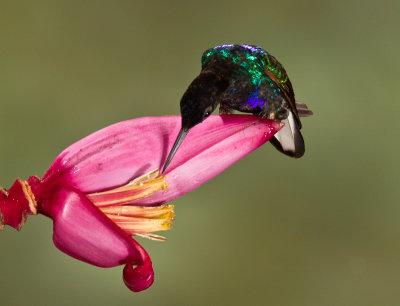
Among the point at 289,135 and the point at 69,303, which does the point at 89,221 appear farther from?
the point at 69,303

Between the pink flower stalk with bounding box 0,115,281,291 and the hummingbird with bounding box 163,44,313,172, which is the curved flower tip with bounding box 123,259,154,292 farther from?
the hummingbird with bounding box 163,44,313,172

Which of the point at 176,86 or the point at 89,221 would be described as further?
the point at 176,86

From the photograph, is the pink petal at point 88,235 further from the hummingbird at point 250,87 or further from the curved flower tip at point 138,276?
the hummingbird at point 250,87

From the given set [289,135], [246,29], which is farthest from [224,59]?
[246,29]

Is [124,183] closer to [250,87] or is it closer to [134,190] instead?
[134,190]

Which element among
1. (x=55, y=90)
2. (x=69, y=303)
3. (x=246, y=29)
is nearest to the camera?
(x=69, y=303)

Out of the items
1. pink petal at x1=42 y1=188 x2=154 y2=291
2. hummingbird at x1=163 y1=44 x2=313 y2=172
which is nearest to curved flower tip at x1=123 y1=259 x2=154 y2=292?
pink petal at x1=42 y1=188 x2=154 y2=291
